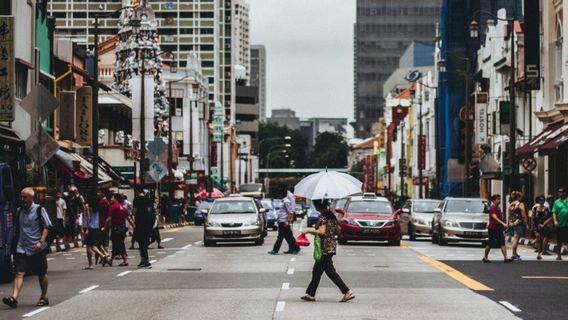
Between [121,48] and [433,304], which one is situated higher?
[121,48]

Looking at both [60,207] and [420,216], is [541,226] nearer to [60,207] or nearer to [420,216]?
[420,216]

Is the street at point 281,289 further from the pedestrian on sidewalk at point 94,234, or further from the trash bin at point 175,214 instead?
the trash bin at point 175,214

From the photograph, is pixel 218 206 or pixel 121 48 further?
pixel 121 48

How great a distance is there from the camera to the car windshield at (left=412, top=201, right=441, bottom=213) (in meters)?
48.0

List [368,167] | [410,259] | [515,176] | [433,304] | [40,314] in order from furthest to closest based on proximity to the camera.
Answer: [368,167] → [515,176] → [410,259] → [433,304] → [40,314]

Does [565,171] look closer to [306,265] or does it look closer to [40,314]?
[306,265]

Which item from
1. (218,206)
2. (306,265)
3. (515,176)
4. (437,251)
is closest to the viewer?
(306,265)

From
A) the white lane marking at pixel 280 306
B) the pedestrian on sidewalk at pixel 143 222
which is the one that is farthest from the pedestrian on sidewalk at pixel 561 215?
the white lane marking at pixel 280 306

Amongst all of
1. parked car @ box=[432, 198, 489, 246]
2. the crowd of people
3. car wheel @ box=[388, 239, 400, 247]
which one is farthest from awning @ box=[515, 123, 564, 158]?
the crowd of people

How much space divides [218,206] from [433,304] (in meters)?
22.2

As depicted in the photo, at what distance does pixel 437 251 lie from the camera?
3772 centimetres

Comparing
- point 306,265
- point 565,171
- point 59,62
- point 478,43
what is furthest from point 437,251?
point 478,43

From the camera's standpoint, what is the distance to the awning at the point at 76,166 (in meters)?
54.6

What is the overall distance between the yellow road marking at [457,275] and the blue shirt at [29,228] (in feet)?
24.7
